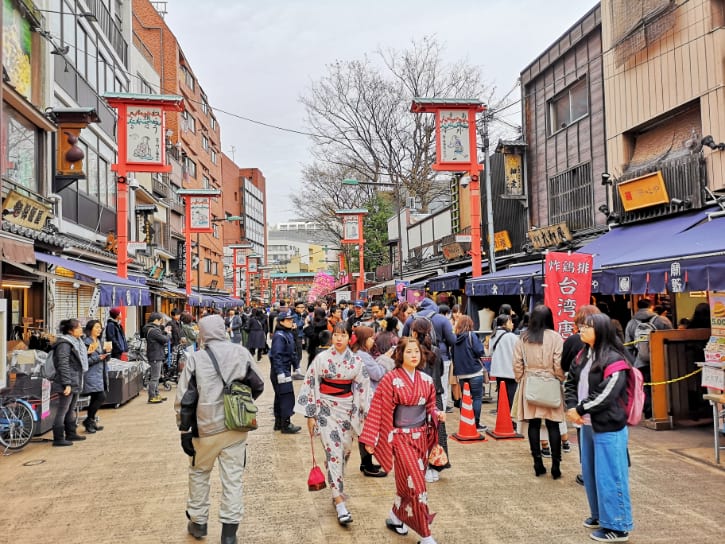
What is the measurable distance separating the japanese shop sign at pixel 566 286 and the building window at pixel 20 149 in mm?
11344

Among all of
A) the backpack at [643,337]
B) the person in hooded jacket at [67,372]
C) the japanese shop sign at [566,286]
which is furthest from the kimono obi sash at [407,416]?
the person in hooded jacket at [67,372]

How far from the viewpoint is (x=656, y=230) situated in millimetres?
10969

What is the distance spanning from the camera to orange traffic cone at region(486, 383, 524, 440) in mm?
7578

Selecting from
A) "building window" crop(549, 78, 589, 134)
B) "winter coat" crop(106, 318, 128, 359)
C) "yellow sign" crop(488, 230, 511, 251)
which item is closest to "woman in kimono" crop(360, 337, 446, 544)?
"winter coat" crop(106, 318, 128, 359)

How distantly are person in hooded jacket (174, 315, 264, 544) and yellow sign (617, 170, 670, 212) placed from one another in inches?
399

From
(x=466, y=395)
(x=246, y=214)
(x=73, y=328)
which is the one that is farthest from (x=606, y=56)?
(x=246, y=214)

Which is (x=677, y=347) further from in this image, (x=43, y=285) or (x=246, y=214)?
(x=246, y=214)

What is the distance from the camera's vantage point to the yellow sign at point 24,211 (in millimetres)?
11109

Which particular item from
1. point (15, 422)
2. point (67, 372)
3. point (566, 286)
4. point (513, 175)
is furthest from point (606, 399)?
point (513, 175)

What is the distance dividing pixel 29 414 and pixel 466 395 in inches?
236

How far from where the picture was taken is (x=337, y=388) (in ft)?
16.4

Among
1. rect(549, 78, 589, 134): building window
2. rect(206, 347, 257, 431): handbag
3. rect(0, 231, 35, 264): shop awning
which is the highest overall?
rect(549, 78, 589, 134): building window

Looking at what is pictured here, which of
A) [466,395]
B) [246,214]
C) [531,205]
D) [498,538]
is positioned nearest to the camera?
[498,538]

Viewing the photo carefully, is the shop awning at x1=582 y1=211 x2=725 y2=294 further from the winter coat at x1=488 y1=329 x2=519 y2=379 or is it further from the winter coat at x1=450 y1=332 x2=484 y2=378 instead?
the winter coat at x1=450 y1=332 x2=484 y2=378
